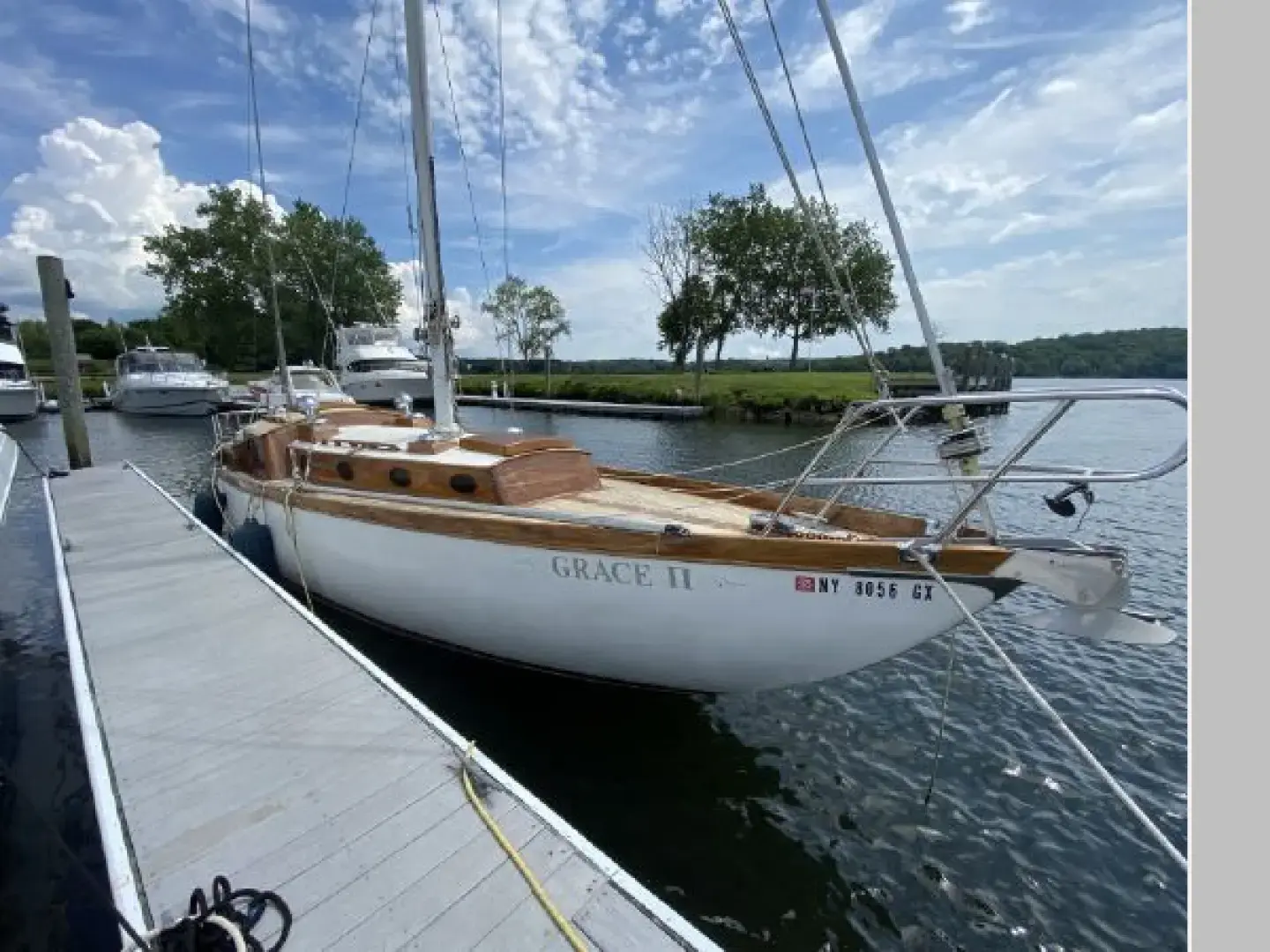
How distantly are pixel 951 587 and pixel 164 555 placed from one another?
359 inches

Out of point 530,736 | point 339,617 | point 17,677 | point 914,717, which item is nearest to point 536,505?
point 530,736

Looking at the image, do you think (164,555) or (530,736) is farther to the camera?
(164,555)

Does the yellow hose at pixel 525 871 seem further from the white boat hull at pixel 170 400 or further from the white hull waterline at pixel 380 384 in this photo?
the white boat hull at pixel 170 400

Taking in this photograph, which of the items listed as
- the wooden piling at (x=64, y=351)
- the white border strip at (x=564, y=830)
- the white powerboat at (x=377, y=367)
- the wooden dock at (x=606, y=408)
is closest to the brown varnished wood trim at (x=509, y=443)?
the white border strip at (x=564, y=830)

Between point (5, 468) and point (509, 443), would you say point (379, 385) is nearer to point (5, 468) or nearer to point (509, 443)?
point (5, 468)

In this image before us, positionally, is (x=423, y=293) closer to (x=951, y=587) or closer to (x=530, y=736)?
(x=530, y=736)

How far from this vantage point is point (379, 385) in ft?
133

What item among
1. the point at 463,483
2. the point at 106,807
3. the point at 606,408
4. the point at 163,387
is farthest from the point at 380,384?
the point at 106,807

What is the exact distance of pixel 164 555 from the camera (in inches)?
330

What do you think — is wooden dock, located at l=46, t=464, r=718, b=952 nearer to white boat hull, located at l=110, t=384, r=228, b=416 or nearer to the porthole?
the porthole

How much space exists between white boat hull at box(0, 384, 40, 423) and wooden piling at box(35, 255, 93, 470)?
80.5 ft

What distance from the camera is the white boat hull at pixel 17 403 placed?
33625 millimetres

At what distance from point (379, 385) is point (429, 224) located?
35021 millimetres

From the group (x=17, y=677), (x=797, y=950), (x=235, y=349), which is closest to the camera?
(x=797, y=950)
